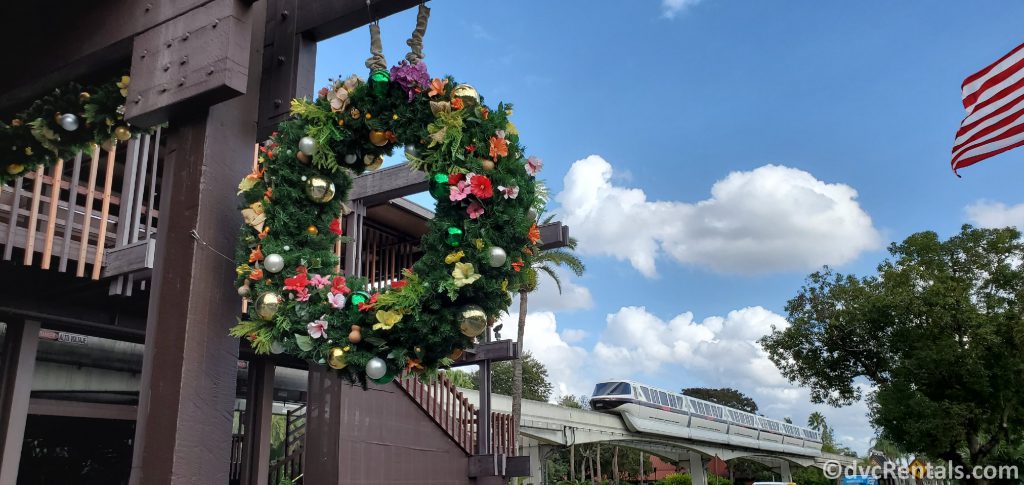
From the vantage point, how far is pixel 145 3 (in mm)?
3535

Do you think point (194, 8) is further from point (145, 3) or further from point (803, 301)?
point (803, 301)

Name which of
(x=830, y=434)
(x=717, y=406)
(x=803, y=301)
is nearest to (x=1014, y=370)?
(x=803, y=301)

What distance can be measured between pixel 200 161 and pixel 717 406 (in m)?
43.0

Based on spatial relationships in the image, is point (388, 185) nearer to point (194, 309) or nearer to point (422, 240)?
point (422, 240)

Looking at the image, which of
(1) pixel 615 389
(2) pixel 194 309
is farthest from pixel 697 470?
(2) pixel 194 309

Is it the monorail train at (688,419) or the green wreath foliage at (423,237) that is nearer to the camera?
the green wreath foliage at (423,237)

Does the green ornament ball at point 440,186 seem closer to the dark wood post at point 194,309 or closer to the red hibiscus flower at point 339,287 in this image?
the red hibiscus flower at point 339,287

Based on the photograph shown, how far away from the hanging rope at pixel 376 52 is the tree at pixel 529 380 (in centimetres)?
4317

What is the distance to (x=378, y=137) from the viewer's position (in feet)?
11.6

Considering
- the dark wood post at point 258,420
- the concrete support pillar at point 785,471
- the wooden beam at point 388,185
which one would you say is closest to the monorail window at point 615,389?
the dark wood post at point 258,420

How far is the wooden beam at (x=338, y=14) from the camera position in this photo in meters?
3.66

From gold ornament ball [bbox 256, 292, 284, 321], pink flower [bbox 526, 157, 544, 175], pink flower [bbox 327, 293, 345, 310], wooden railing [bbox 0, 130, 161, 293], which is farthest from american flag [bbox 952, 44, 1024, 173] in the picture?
wooden railing [bbox 0, 130, 161, 293]

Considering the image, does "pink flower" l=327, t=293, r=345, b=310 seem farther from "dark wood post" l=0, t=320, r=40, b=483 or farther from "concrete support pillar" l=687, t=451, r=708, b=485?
"concrete support pillar" l=687, t=451, r=708, b=485

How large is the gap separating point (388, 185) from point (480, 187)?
7138 mm
